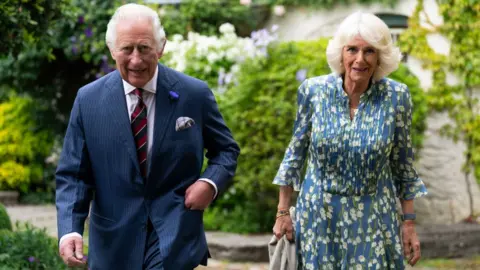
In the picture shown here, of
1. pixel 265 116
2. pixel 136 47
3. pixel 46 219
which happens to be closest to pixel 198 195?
pixel 136 47

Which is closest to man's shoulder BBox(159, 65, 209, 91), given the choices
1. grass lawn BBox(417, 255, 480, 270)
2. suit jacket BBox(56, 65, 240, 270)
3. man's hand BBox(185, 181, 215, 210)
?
suit jacket BBox(56, 65, 240, 270)

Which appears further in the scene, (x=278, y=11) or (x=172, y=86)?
(x=278, y=11)

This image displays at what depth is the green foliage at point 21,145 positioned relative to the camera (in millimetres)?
11773

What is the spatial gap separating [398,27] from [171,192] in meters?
6.41

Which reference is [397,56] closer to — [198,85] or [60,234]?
[198,85]

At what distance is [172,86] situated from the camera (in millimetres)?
3871

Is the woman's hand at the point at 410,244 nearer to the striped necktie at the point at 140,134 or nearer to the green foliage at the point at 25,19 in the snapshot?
the striped necktie at the point at 140,134

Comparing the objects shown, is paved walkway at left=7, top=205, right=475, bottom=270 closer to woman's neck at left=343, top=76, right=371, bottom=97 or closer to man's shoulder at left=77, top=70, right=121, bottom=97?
woman's neck at left=343, top=76, right=371, bottom=97

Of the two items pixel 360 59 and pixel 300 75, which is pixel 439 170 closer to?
pixel 300 75

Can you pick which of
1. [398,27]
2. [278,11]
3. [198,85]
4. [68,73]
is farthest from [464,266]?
[68,73]

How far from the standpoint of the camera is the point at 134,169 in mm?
3746

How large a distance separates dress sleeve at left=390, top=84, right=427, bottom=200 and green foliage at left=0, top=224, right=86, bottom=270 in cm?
280

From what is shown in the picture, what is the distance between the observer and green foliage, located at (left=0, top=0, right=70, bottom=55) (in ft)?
19.9

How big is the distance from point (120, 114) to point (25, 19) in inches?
102
